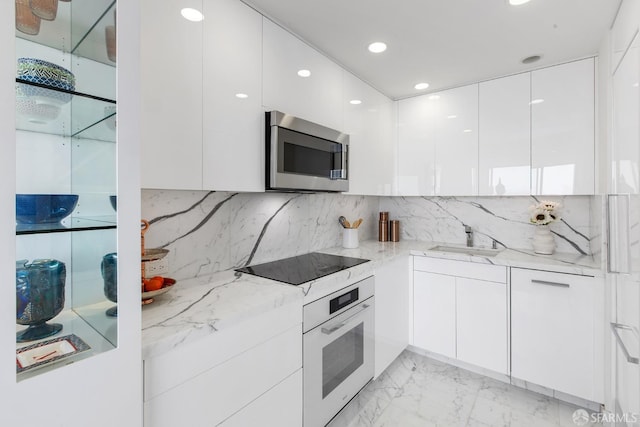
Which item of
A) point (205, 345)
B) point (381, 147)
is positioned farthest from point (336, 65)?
point (205, 345)

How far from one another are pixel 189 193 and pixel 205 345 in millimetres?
851

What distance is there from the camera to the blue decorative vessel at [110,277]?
83 centimetres

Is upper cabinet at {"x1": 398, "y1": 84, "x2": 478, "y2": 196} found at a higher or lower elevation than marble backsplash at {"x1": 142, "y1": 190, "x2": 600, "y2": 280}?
higher

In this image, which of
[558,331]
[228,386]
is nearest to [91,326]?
[228,386]

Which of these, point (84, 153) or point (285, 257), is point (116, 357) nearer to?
point (84, 153)

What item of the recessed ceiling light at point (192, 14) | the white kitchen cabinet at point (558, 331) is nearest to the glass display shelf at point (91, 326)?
the recessed ceiling light at point (192, 14)

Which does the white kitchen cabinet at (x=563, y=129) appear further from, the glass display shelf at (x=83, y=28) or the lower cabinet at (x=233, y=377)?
the glass display shelf at (x=83, y=28)

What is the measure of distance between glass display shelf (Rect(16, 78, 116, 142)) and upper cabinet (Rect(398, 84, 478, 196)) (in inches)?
100

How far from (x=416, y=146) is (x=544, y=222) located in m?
1.20

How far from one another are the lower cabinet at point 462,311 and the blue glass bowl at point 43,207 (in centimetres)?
235

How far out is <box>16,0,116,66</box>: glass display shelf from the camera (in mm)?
813

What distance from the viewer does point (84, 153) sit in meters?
0.85

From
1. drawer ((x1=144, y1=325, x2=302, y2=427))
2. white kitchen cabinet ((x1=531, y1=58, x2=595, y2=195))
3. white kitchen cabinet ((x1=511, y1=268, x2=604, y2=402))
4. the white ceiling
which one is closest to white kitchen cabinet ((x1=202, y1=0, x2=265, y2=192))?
the white ceiling

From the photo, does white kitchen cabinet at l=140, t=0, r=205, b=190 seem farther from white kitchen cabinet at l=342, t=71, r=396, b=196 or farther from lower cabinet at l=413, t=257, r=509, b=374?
lower cabinet at l=413, t=257, r=509, b=374
